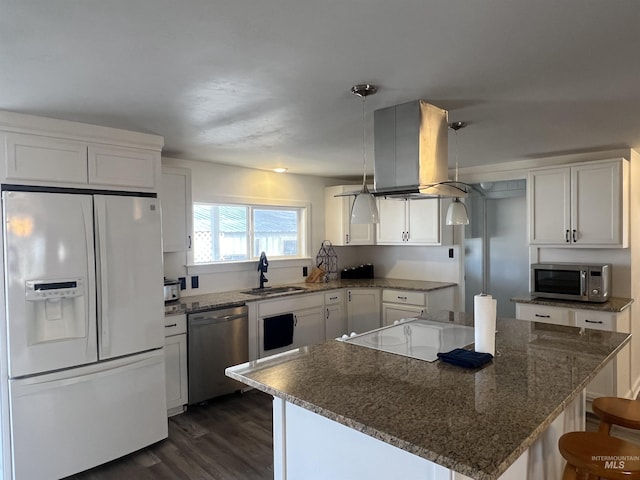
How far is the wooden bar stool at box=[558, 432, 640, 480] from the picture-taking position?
1544 mm

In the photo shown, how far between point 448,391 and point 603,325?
2581 mm

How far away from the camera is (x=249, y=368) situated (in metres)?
1.82

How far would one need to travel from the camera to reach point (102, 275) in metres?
2.69

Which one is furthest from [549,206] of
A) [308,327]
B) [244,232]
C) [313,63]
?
[244,232]

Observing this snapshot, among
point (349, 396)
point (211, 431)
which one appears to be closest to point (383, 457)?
point (349, 396)

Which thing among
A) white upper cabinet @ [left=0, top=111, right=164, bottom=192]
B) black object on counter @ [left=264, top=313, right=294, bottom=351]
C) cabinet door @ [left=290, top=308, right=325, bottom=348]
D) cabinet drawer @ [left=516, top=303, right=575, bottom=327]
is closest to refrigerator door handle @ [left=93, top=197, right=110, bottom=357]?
white upper cabinet @ [left=0, top=111, right=164, bottom=192]

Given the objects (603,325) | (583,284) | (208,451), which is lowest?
(208,451)

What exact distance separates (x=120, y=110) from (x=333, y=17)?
5.25 feet

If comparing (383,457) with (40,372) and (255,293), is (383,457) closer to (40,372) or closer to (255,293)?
(40,372)

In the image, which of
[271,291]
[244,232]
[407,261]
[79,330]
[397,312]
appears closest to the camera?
[79,330]

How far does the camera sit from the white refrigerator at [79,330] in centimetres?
241

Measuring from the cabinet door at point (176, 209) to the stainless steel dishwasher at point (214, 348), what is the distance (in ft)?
2.25

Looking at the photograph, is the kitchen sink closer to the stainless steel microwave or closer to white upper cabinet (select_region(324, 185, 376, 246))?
white upper cabinet (select_region(324, 185, 376, 246))

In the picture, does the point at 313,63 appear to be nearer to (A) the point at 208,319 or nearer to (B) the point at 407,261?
(A) the point at 208,319
